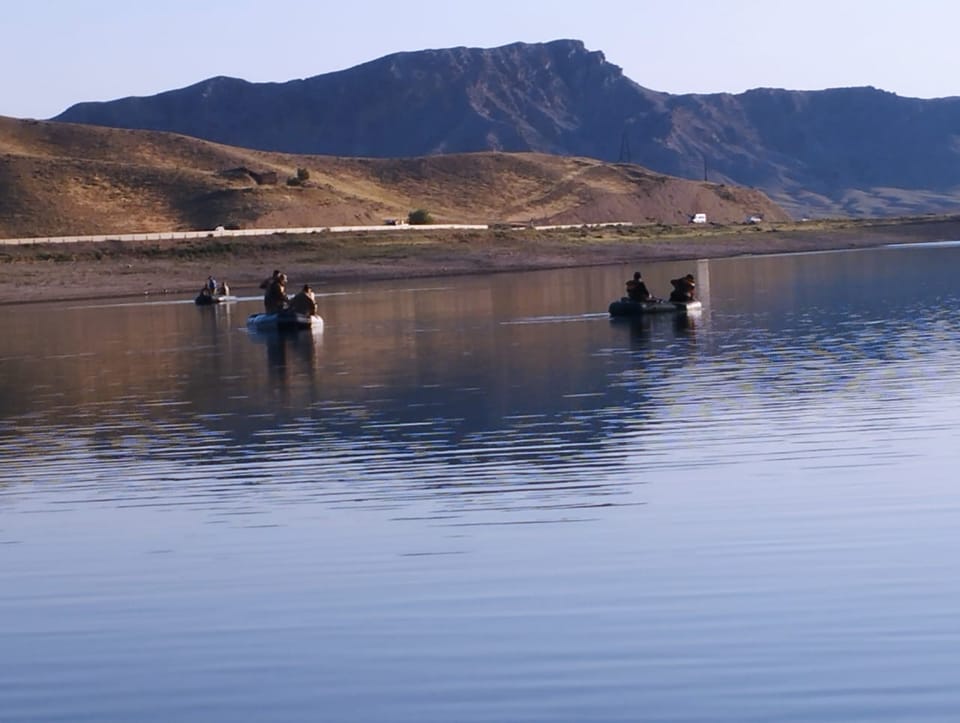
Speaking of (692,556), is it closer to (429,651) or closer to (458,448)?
(429,651)

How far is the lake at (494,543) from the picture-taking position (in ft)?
34.4

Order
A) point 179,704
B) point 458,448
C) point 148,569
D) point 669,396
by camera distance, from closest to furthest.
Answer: point 179,704, point 148,569, point 458,448, point 669,396

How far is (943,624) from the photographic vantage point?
→ 11.2m

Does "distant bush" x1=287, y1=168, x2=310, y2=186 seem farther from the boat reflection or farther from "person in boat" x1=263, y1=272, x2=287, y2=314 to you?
the boat reflection

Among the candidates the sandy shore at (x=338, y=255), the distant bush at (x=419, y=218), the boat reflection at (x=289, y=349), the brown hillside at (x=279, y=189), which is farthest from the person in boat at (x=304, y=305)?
the distant bush at (x=419, y=218)

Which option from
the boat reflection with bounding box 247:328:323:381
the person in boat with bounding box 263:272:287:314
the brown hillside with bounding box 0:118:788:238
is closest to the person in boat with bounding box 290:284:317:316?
the boat reflection with bounding box 247:328:323:381

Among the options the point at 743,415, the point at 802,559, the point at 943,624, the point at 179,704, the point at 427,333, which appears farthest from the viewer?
the point at 427,333

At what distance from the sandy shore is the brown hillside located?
20419mm

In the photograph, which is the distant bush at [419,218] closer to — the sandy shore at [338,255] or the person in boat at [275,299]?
the sandy shore at [338,255]

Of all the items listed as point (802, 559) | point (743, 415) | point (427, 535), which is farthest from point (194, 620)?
point (743, 415)

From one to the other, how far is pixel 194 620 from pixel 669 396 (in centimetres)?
1407

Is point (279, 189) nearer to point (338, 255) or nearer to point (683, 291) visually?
point (338, 255)

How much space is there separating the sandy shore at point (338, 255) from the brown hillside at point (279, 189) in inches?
804

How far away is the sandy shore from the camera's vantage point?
77812mm
